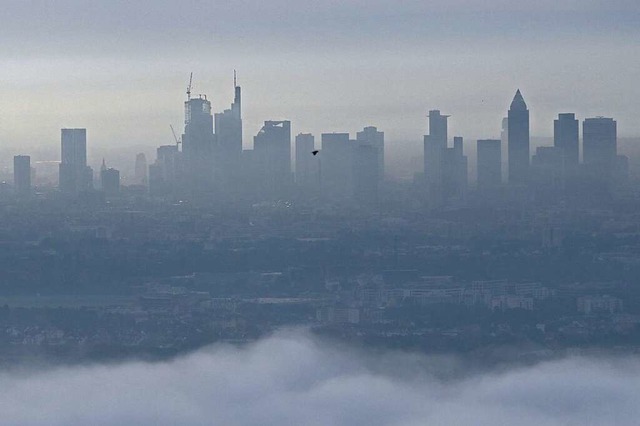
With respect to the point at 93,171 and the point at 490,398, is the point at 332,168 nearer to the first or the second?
the point at 93,171

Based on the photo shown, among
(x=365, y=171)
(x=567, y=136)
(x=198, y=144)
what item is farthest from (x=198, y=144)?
(x=567, y=136)

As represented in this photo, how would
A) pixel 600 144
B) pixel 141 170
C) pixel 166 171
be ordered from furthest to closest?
pixel 166 171 < pixel 141 170 < pixel 600 144

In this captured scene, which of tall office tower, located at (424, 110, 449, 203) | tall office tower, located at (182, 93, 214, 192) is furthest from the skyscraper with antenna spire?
tall office tower, located at (424, 110, 449, 203)

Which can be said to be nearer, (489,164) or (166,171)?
(489,164)

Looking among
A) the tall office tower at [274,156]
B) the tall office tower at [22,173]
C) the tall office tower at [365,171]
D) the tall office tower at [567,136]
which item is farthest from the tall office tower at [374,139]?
the tall office tower at [22,173]

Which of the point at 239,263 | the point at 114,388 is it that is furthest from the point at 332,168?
the point at 114,388

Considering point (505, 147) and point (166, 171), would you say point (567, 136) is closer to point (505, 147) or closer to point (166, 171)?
point (505, 147)

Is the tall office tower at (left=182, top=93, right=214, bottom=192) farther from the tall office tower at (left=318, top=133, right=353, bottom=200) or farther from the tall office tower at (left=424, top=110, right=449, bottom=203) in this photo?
the tall office tower at (left=424, top=110, right=449, bottom=203)
